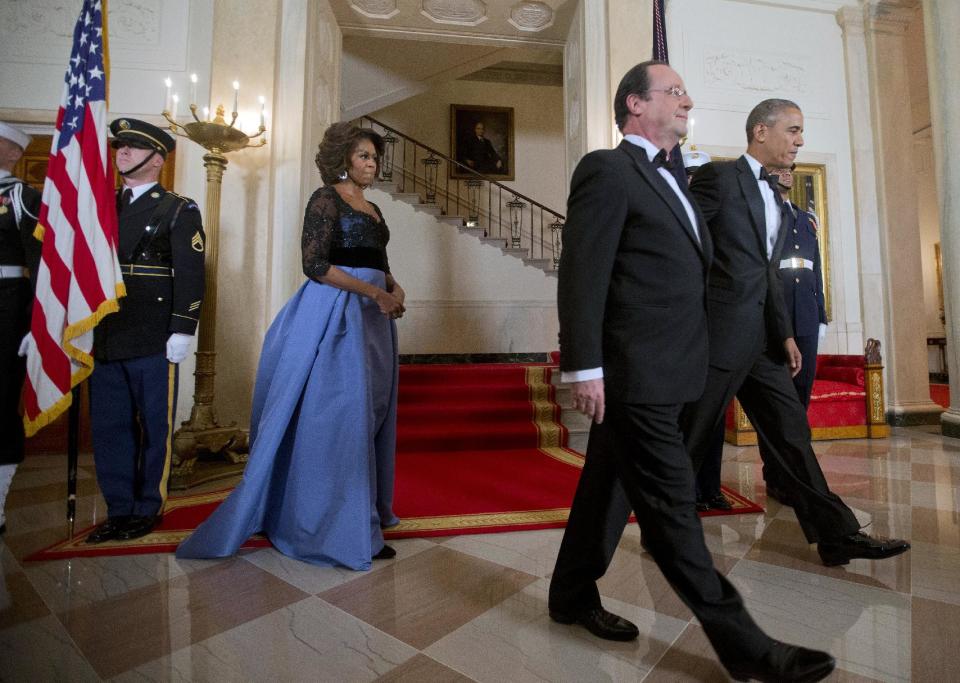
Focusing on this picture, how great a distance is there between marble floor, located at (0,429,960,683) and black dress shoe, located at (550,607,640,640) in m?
0.03

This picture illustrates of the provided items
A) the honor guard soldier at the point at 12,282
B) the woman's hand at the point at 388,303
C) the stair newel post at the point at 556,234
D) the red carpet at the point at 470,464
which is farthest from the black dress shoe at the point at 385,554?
the stair newel post at the point at 556,234

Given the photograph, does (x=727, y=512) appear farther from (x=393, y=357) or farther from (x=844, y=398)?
(x=844, y=398)

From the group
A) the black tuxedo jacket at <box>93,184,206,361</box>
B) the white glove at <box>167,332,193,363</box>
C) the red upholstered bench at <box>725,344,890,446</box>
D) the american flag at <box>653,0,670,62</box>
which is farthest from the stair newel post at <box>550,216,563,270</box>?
the white glove at <box>167,332,193,363</box>

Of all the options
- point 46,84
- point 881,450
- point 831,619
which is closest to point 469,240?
point 46,84

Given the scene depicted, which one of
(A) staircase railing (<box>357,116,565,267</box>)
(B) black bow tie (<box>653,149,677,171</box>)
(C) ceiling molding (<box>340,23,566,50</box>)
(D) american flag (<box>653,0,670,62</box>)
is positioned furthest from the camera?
(A) staircase railing (<box>357,116,565,267</box>)

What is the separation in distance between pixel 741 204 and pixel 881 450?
11.0 feet

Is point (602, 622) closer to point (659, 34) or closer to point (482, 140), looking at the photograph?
point (659, 34)

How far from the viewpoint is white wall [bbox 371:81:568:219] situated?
8.98 metres

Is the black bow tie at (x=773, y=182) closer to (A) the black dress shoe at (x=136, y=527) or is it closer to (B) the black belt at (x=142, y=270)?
(B) the black belt at (x=142, y=270)

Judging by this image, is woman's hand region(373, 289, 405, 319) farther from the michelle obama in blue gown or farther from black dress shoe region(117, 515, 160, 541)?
black dress shoe region(117, 515, 160, 541)

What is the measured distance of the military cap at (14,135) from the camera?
2188mm

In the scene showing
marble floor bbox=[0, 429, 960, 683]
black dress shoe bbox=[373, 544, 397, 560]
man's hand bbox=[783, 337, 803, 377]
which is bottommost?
marble floor bbox=[0, 429, 960, 683]

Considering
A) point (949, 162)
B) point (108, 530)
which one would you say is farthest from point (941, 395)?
point (108, 530)

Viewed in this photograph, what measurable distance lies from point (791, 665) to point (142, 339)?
2.54 meters
